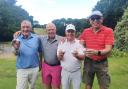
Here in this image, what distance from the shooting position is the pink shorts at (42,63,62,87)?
904cm

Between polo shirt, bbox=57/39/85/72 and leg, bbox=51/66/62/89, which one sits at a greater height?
polo shirt, bbox=57/39/85/72

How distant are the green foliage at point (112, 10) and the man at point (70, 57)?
40334mm

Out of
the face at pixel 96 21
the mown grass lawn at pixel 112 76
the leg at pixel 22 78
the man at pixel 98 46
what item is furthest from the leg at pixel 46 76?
the mown grass lawn at pixel 112 76

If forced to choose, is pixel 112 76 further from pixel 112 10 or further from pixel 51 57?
pixel 112 10

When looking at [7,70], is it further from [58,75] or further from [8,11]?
[8,11]

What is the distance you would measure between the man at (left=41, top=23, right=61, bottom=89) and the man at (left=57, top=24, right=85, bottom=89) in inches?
11.6

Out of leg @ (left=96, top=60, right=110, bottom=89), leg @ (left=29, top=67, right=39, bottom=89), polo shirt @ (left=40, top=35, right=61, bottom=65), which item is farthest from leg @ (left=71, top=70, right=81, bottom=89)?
leg @ (left=29, top=67, right=39, bottom=89)

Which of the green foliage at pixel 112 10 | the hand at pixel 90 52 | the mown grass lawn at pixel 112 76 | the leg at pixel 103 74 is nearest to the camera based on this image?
the hand at pixel 90 52

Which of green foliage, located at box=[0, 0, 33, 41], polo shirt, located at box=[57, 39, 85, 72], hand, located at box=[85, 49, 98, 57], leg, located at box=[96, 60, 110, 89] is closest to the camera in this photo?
hand, located at box=[85, 49, 98, 57]

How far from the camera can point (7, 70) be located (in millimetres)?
16844

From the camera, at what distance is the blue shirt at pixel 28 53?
29.5 feet

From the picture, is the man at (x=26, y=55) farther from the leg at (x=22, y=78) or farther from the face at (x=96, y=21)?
the face at (x=96, y=21)

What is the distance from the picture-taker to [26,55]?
29.5 ft

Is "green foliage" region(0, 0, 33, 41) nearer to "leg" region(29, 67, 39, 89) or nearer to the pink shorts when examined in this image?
"leg" region(29, 67, 39, 89)
